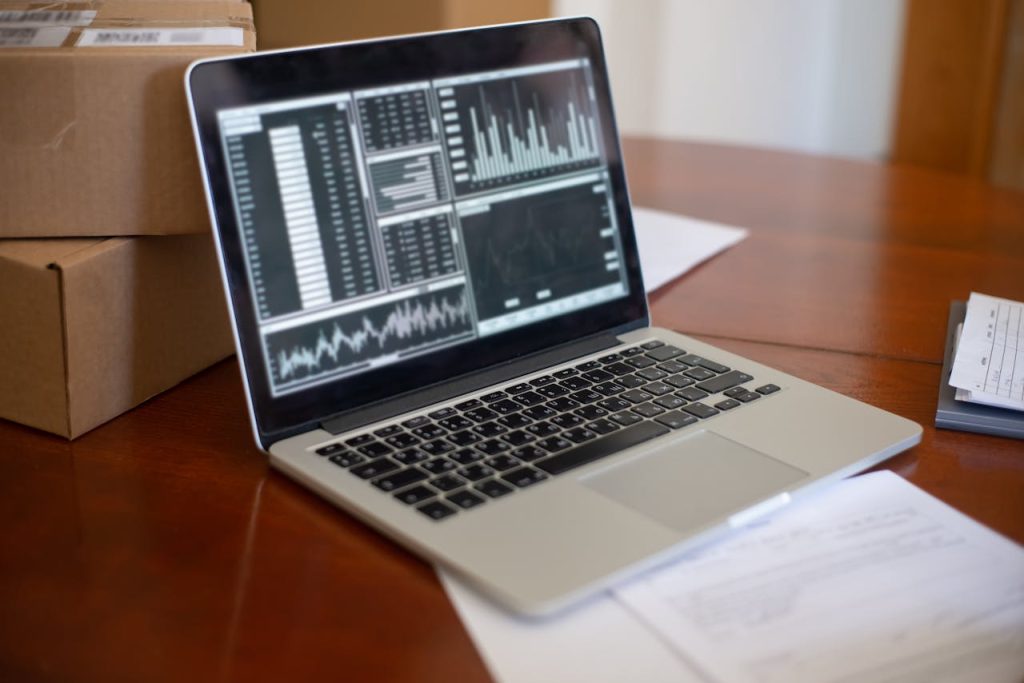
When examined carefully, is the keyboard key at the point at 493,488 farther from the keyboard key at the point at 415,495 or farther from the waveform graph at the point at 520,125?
the waveform graph at the point at 520,125

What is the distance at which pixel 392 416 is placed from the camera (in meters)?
0.75

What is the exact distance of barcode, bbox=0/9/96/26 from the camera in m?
0.79

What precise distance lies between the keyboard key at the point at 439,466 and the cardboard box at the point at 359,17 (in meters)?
0.74

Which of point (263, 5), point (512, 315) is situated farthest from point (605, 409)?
point (263, 5)

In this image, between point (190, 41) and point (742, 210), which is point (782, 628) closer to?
point (190, 41)

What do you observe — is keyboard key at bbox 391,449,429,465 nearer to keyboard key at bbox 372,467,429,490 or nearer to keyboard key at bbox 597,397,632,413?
keyboard key at bbox 372,467,429,490

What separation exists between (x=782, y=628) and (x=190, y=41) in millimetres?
557

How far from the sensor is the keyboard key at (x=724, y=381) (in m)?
0.81

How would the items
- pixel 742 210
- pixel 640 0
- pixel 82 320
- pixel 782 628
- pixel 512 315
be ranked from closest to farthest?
pixel 782 628 → pixel 82 320 → pixel 512 315 → pixel 742 210 → pixel 640 0

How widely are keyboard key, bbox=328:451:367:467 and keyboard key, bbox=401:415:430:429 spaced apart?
5 cm

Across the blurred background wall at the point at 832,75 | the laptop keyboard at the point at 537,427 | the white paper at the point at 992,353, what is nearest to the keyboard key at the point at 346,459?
the laptop keyboard at the point at 537,427

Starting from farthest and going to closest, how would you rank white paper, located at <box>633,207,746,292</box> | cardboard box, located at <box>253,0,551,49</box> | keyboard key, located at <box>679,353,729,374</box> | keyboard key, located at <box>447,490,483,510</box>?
1. cardboard box, located at <box>253,0,551,49</box>
2. white paper, located at <box>633,207,746,292</box>
3. keyboard key, located at <box>679,353,729,374</box>
4. keyboard key, located at <box>447,490,483,510</box>

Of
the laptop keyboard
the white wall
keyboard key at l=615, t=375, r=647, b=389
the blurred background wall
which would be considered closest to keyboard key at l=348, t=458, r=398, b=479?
the laptop keyboard

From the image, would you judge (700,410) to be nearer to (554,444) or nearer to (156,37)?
(554,444)
